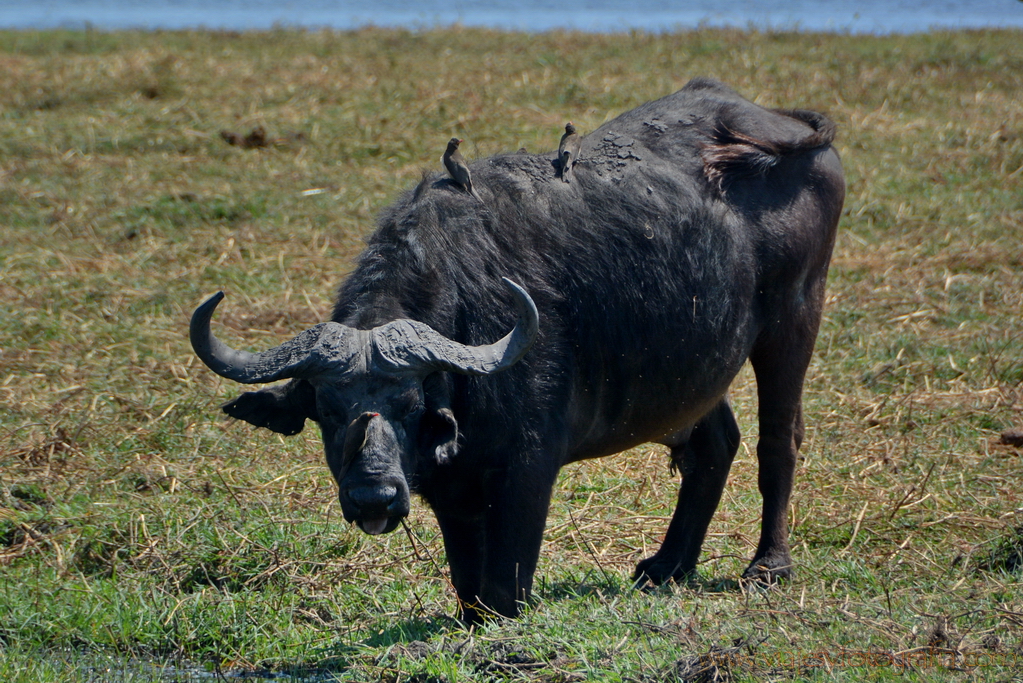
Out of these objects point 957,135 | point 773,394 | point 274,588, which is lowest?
point 274,588

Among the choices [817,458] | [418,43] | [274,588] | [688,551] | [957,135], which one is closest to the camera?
[274,588]

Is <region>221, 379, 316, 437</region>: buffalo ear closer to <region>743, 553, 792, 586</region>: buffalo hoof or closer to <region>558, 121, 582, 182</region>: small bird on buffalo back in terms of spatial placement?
<region>558, 121, 582, 182</region>: small bird on buffalo back

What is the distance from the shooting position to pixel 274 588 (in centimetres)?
482

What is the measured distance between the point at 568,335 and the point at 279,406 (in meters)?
1.15

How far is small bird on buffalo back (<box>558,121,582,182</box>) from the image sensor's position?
15.5ft

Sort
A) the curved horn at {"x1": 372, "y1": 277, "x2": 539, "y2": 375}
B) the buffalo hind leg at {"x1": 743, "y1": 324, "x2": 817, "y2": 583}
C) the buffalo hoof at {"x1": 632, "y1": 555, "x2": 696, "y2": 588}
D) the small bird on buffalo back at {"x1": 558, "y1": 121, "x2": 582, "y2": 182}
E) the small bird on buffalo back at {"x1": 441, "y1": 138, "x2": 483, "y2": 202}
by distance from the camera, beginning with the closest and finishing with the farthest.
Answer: the curved horn at {"x1": 372, "y1": 277, "x2": 539, "y2": 375}
the small bird on buffalo back at {"x1": 441, "y1": 138, "x2": 483, "y2": 202}
the small bird on buffalo back at {"x1": 558, "y1": 121, "x2": 582, "y2": 182}
the buffalo hoof at {"x1": 632, "y1": 555, "x2": 696, "y2": 588}
the buffalo hind leg at {"x1": 743, "y1": 324, "x2": 817, "y2": 583}

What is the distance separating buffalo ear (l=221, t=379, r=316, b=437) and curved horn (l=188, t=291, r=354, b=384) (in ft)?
0.60

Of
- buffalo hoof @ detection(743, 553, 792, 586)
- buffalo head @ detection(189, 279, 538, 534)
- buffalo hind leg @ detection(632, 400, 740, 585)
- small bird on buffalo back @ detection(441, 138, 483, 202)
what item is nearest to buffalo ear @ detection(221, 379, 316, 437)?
buffalo head @ detection(189, 279, 538, 534)

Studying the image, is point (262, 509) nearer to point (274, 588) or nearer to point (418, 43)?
point (274, 588)

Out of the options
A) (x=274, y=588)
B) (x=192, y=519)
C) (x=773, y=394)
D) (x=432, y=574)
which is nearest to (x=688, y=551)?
(x=773, y=394)

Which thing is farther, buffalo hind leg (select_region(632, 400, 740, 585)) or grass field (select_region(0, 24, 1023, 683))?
buffalo hind leg (select_region(632, 400, 740, 585))

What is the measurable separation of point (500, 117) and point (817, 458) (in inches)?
280

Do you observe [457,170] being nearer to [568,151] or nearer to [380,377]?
[568,151]

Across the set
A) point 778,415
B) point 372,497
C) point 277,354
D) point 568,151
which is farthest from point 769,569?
point 277,354
